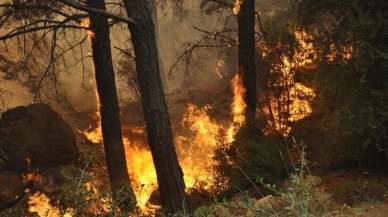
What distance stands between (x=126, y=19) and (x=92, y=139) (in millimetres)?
9035

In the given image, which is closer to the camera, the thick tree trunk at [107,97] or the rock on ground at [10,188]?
the thick tree trunk at [107,97]

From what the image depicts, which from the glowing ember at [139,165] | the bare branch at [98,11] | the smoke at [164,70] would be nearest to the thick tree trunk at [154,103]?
the bare branch at [98,11]

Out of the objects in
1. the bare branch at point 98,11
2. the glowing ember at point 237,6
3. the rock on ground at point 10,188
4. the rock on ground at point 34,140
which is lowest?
the rock on ground at point 10,188

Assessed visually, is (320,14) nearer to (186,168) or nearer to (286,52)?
(286,52)

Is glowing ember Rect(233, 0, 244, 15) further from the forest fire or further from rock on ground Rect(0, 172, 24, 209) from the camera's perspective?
rock on ground Rect(0, 172, 24, 209)

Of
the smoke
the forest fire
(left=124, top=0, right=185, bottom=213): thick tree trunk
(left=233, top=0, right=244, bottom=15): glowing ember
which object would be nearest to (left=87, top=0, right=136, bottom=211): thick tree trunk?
the smoke

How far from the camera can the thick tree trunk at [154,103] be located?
778 centimetres

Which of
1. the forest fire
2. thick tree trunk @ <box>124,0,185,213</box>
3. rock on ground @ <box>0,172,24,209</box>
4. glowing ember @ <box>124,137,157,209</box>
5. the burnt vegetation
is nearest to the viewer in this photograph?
the burnt vegetation

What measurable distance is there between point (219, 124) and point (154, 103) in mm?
8945

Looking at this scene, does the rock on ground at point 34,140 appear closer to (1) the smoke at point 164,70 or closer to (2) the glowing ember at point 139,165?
(1) the smoke at point 164,70

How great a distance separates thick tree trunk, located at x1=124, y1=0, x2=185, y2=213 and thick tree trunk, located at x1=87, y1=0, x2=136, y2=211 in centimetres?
179

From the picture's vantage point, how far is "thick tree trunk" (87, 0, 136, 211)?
9.71 metres

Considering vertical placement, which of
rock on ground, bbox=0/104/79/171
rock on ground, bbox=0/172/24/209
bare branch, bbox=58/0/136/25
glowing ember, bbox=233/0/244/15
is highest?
glowing ember, bbox=233/0/244/15

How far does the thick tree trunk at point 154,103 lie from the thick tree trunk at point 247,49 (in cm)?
374
